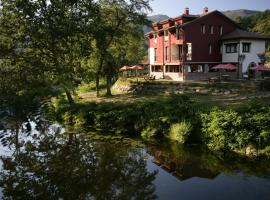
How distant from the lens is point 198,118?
21.9 meters

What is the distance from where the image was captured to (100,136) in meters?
25.3

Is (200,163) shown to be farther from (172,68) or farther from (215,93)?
(172,68)

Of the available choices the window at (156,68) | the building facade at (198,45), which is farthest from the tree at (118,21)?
the window at (156,68)

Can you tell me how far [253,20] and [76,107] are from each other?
256ft

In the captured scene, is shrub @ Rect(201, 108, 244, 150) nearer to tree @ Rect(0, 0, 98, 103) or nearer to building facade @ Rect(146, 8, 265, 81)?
tree @ Rect(0, 0, 98, 103)

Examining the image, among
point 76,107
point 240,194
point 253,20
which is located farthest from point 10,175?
point 253,20

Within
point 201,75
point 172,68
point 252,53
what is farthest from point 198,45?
point 252,53

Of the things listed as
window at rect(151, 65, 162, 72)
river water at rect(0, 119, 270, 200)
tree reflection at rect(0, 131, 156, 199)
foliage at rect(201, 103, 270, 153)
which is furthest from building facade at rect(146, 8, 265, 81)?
tree reflection at rect(0, 131, 156, 199)

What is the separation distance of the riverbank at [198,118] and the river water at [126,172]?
1025 mm

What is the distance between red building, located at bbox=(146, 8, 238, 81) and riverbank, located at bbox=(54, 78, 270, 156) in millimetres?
10417

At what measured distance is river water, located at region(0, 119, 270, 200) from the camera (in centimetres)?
1452

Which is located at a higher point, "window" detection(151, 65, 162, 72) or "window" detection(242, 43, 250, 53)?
"window" detection(242, 43, 250, 53)

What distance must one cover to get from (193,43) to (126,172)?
3159 centimetres

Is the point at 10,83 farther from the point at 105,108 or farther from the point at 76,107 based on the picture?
the point at 76,107
